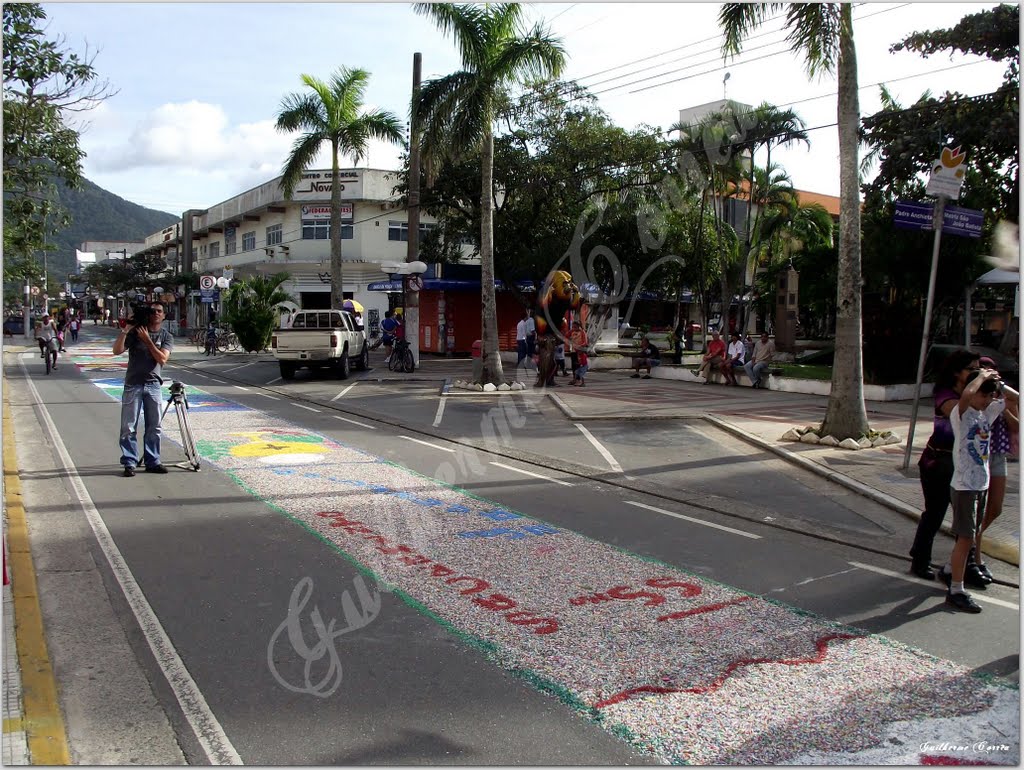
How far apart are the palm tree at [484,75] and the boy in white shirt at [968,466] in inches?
548

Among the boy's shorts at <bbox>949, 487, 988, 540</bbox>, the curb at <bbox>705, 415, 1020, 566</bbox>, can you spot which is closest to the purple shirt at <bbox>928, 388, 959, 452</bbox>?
the boy's shorts at <bbox>949, 487, 988, 540</bbox>

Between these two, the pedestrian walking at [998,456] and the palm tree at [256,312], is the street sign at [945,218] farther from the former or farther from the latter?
the palm tree at [256,312]

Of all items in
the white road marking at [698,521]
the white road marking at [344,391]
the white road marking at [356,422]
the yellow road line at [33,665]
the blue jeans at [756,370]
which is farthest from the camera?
the blue jeans at [756,370]

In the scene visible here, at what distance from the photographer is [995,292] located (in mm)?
34156

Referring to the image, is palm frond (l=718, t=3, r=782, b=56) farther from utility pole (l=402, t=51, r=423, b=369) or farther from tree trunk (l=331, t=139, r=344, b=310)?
tree trunk (l=331, t=139, r=344, b=310)

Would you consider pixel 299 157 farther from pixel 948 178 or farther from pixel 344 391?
pixel 948 178

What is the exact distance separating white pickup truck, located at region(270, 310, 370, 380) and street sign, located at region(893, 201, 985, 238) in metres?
15.2

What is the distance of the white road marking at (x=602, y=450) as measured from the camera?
10578mm

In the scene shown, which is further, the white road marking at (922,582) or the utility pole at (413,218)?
the utility pole at (413,218)

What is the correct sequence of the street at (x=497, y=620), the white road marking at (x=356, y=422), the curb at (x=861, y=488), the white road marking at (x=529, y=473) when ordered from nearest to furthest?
the street at (x=497, y=620) < the curb at (x=861, y=488) < the white road marking at (x=529, y=473) < the white road marking at (x=356, y=422)

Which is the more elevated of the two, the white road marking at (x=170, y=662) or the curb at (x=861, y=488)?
the curb at (x=861, y=488)

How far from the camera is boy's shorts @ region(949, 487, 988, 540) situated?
5512 mm

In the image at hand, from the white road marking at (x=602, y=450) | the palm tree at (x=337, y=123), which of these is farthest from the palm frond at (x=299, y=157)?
the white road marking at (x=602, y=450)

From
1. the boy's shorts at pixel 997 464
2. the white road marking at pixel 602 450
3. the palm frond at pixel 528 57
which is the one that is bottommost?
the white road marking at pixel 602 450
